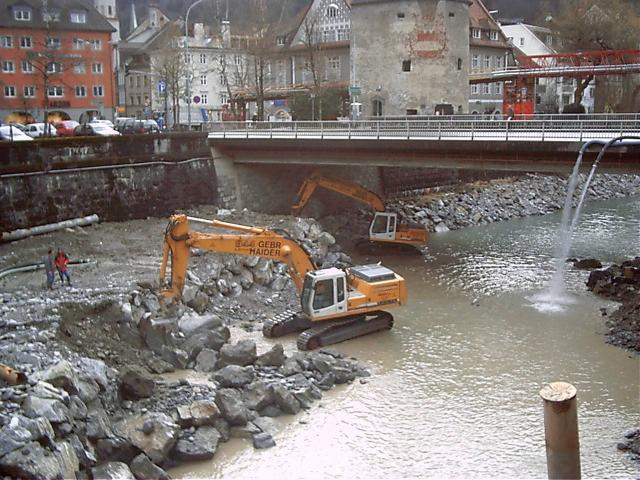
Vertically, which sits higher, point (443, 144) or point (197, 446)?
point (443, 144)

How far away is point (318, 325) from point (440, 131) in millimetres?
12962

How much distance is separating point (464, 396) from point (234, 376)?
5.44m

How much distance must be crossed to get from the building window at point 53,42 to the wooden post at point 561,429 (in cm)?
5632

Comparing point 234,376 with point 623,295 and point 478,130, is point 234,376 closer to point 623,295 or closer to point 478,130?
point 623,295

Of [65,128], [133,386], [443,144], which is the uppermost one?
[65,128]

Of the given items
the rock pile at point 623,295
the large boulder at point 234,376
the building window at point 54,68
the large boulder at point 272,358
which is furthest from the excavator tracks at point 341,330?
the building window at point 54,68

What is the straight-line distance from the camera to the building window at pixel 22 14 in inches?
2403

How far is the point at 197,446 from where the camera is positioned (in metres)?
15.1

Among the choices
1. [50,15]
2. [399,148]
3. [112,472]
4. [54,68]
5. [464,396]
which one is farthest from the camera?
[54,68]

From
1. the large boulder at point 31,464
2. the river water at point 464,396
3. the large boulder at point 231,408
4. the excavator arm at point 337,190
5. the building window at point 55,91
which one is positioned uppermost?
the building window at point 55,91

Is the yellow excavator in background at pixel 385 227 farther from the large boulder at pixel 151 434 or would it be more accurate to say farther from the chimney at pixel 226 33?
the chimney at pixel 226 33

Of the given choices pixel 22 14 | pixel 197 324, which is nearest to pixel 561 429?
pixel 197 324

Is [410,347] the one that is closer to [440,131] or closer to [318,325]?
[318,325]

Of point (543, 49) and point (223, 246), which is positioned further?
point (543, 49)
